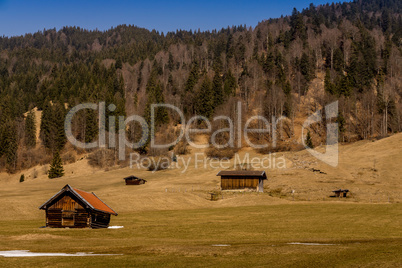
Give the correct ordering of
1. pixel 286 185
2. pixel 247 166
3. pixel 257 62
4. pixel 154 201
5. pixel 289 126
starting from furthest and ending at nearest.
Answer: pixel 257 62, pixel 289 126, pixel 247 166, pixel 286 185, pixel 154 201

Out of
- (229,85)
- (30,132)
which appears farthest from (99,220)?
(229,85)

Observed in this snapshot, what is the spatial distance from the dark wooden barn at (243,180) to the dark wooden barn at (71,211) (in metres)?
42.9

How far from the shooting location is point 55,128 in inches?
5650

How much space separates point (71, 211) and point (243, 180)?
1833 inches

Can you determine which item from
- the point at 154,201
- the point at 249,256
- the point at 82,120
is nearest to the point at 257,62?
the point at 82,120

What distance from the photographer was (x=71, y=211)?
4828 centimetres

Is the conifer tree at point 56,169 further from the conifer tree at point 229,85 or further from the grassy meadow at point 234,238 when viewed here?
the conifer tree at point 229,85

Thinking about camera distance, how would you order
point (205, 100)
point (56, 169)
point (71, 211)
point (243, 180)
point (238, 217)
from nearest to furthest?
point (71, 211)
point (238, 217)
point (243, 180)
point (56, 169)
point (205, 100)

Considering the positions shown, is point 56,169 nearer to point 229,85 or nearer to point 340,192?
point 229,85

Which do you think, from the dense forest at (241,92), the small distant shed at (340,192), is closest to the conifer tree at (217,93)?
the dense forest at (241,92)

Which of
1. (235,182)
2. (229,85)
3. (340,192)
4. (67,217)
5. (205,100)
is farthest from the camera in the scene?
(229,85)

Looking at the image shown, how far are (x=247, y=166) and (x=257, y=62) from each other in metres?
79.5

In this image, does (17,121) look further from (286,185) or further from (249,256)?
(249,256)

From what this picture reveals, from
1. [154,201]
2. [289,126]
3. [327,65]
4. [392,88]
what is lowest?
[154,201]
